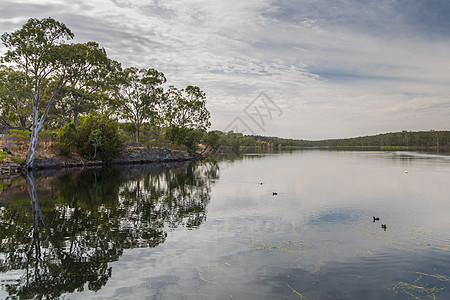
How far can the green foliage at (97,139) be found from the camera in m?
51.7

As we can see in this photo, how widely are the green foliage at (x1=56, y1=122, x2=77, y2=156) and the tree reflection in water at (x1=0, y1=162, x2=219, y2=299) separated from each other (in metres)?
22.9

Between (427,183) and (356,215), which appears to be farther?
(427,183)

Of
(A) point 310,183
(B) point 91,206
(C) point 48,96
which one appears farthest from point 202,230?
(C) point 48,96

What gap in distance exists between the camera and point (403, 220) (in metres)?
17.1

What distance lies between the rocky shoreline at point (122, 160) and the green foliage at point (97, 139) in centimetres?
174

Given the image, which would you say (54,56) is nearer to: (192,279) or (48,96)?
(48,96)

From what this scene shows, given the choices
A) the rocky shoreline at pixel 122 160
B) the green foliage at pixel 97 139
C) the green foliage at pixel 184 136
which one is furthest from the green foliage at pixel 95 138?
the green foliage at pixel 184 136

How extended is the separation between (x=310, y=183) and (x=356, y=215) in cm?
1506

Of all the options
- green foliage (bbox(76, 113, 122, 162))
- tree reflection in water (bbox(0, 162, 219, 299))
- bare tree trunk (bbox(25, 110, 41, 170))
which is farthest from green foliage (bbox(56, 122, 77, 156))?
tree reflection in water (bbox(0, 162, 219, 299))

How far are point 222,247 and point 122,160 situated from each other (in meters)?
54.2

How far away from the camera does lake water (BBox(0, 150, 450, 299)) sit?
347 inches

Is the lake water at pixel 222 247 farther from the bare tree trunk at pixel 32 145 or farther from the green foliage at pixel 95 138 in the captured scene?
the green foliage at pixel 95 138

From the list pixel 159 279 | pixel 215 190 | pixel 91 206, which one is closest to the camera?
pixel 159 279

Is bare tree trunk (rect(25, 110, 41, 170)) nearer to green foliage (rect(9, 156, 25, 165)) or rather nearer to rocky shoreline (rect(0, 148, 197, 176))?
green foliage (rect(9, 156, 25, 165))
